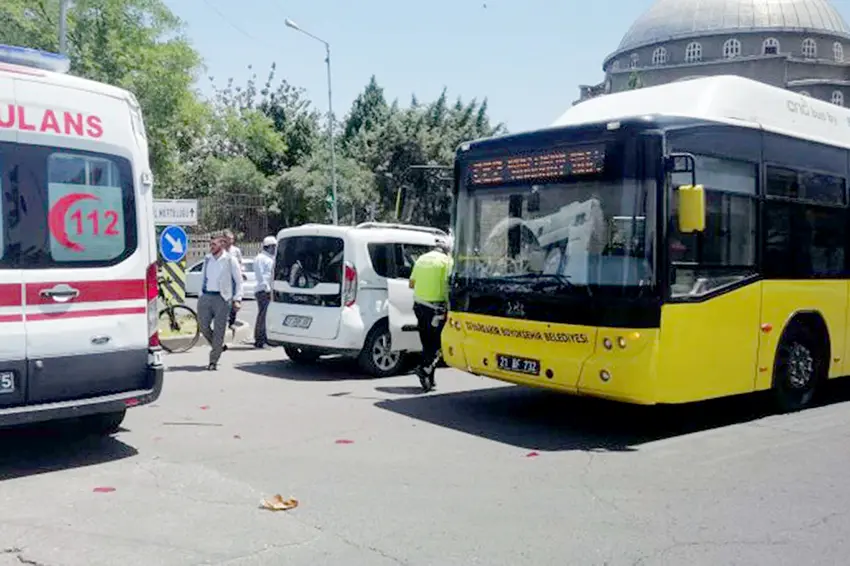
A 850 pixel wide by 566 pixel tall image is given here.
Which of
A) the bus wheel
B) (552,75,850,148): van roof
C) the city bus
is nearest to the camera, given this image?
the city bus

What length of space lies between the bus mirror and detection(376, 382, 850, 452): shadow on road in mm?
1972

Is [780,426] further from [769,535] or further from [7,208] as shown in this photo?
[7,208]

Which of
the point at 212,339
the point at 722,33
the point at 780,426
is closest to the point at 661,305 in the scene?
the point at 780,426

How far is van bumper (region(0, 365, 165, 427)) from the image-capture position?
6035 millimetres

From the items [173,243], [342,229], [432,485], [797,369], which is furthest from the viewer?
[173,243]

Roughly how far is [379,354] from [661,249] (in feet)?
16.4

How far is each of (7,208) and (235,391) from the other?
4478 millimetres

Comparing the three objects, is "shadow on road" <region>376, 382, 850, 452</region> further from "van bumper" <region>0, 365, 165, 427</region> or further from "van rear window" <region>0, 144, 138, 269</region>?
"van rear window" <region>0, 144, 138, 269</region>

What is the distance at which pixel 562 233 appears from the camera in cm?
785

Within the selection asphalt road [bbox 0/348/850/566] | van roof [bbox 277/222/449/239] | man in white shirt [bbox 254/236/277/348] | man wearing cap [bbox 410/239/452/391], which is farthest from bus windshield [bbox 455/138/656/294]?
man in white shirt [bbox 254/236/277/348]

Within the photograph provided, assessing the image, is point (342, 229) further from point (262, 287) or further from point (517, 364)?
point (517, 364)

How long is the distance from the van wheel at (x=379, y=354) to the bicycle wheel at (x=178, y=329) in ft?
10.8

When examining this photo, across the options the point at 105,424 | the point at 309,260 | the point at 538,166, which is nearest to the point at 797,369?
the point at 538,166

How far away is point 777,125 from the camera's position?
28.8 ft
